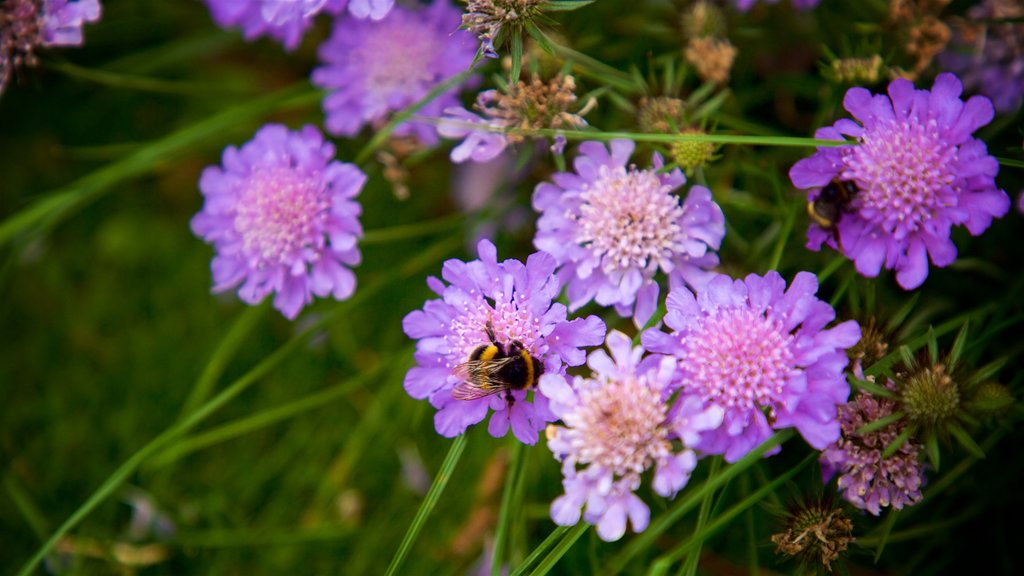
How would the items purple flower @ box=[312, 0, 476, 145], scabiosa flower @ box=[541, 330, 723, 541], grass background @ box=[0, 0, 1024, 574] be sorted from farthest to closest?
purple flower @ box=[312, 0, 476, 145] → grass background @ box=[0, 0, 1024, 574] → scabiosa flower @ box=[541, 330, 723, 541]

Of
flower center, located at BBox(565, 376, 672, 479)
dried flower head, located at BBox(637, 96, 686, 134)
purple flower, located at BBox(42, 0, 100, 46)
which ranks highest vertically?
purple flower, located at BBox(42, 0, 100, 46)

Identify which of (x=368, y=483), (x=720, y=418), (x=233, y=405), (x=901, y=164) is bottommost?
(x=368, y=483)

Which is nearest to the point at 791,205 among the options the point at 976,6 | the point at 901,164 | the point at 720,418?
the point at 901,164

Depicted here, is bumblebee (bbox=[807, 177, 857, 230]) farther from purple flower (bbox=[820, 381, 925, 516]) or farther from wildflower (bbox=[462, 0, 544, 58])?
wildflower (bbox=[462, 0, 544, 58])

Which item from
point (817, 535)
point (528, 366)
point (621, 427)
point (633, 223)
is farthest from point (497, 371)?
point (817, 535)

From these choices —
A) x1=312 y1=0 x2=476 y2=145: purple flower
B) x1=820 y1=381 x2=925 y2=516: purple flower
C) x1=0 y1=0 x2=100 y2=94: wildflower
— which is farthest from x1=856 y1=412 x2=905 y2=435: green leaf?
x1=0 y1=0 x2=100 y2=94: wildflower

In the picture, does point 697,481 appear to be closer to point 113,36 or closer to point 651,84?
point 651,84

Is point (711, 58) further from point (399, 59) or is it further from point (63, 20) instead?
point (63, 20)

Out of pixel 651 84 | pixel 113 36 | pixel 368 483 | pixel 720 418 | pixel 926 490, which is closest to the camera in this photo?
pixel 720 418
